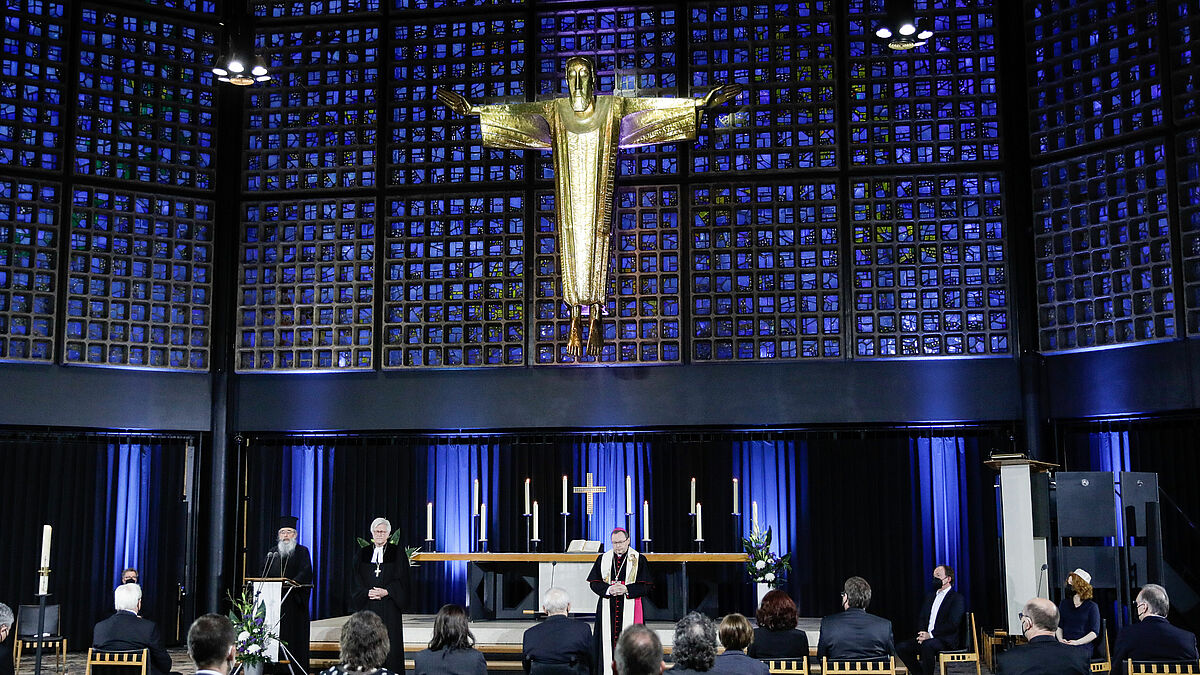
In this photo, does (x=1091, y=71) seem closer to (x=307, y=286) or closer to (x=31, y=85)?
(x=307, y=286)

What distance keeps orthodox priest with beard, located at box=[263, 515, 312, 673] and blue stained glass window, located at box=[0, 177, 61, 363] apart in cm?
381

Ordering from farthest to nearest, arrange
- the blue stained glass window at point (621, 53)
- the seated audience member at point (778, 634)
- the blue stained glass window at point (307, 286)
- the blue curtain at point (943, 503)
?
the blue stained glass window at point (307, 286) < the blue stained glass window at point (621, 53) < the blue curtain at point (943, 503) < the seated audience member at point (778, 634)

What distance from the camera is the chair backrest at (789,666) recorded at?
6.93 metres

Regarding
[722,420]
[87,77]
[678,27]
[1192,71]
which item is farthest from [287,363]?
[1192,71]

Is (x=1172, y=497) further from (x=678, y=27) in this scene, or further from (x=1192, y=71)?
(x=678, y=27)

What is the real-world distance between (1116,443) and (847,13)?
5075 millimetres

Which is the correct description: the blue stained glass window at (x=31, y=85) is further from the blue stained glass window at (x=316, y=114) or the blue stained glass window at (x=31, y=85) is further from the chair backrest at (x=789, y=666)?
the chair backrest at (x=789, y=666)

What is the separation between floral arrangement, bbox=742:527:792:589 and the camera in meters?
11.2

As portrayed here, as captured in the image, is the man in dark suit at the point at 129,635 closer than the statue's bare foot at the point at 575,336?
Yes

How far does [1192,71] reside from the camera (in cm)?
1133

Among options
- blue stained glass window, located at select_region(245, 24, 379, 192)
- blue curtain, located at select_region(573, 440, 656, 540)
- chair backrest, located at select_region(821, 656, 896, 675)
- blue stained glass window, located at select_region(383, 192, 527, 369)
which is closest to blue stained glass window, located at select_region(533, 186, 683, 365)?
blue stained glass window, located at select_region(383, 192, 527, 369)

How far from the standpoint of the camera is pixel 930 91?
12.8 meters

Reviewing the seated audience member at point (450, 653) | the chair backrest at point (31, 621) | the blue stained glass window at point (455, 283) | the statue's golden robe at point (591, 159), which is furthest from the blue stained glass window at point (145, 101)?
the seated audience member at point (450, 653)

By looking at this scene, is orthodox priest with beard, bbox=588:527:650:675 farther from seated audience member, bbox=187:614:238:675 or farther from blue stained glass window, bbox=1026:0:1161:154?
blue stained glass window, bbox=1026:0:1161:154
